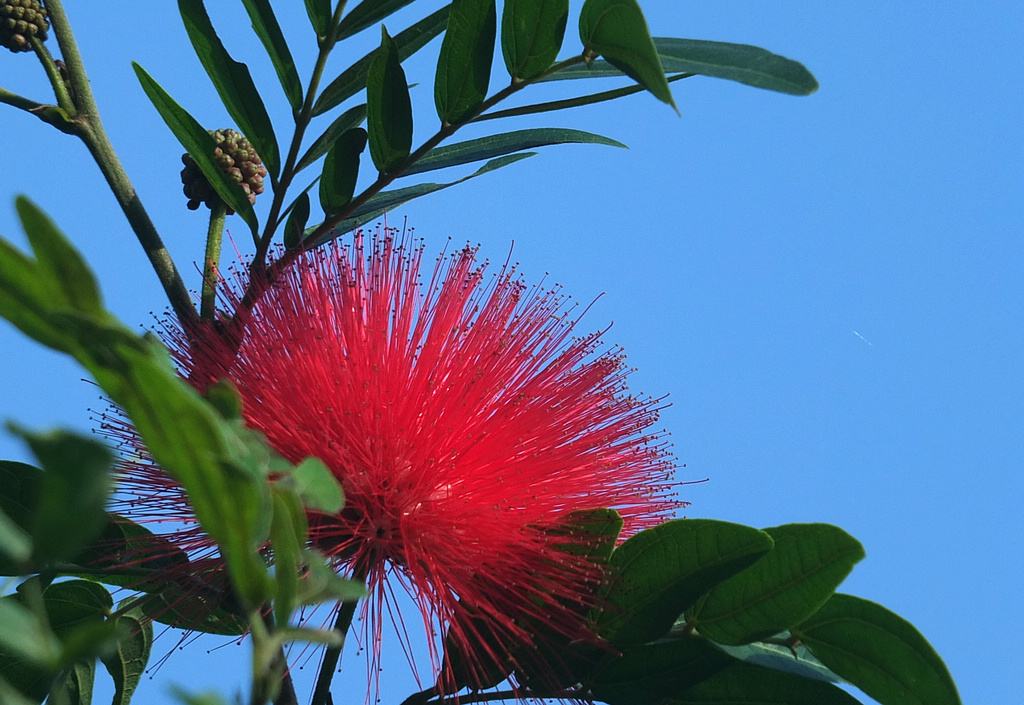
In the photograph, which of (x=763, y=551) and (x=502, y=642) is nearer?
(x=763, y=551)

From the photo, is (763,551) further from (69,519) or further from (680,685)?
(69,519)

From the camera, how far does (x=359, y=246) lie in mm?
1705

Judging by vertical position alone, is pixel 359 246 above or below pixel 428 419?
above

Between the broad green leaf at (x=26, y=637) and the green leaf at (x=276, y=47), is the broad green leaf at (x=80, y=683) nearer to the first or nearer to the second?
the green leaf at (x=276, y=47)

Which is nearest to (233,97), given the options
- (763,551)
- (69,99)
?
(69,99)

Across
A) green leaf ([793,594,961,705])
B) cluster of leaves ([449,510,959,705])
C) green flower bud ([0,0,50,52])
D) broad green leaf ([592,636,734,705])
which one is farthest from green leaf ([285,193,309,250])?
green leaf ([793,594,961,705])

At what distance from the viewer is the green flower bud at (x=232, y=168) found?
1771 millimetres

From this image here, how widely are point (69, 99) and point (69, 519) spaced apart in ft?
4.17

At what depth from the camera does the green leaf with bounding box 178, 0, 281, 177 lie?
68.4 inches

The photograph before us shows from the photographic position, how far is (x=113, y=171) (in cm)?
176

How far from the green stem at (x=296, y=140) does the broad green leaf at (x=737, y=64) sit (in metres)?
Answer: 0.47

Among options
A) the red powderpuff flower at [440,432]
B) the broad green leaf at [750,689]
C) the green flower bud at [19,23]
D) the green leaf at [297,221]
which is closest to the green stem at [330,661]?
the red powderpuff flower at [440,432]

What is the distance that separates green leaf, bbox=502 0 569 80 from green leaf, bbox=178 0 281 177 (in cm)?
38

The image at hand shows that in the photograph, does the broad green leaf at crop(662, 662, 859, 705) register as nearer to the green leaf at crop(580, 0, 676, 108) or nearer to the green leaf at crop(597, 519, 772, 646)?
the green leaf at crop(597, 519, 772, 646)
